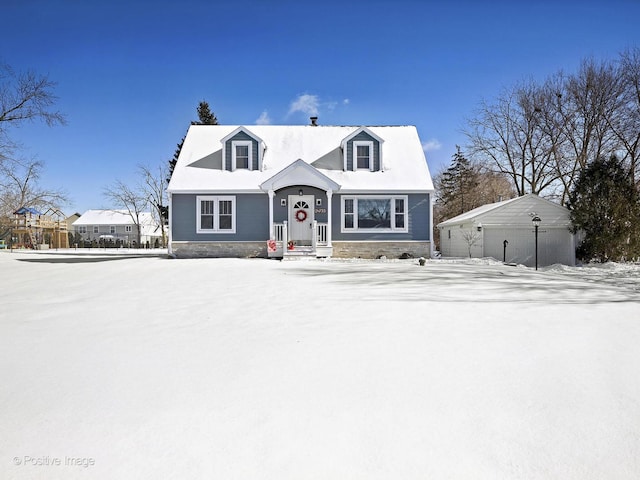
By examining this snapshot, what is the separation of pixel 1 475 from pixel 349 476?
76.2 inches

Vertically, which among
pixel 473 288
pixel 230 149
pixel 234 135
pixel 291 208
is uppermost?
pixel 234 135

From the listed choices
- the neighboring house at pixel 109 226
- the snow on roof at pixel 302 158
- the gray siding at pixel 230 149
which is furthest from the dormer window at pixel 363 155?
the neighboring house at pixel 109 226

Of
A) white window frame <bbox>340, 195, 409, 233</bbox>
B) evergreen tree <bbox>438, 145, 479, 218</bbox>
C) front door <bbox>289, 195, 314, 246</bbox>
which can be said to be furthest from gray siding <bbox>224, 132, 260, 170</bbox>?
evergreen tree <bbox>438, 145, 479, 218</bbox>

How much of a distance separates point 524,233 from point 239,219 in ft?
43.3

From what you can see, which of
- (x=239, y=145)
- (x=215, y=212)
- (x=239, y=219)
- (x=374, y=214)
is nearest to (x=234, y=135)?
(x=239, y=145)

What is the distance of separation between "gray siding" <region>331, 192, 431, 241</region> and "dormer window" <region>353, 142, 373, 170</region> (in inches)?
77.6

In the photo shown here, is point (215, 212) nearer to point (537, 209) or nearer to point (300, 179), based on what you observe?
point (300, 179)

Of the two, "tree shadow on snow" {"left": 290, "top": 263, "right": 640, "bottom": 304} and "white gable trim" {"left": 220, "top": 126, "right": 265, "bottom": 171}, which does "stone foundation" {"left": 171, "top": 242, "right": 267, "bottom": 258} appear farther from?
"tree shadow on snow" {"left": 290, "top": 263, "right": 640, "bottom": 304}

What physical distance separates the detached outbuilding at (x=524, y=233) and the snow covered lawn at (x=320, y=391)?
14.0 meters

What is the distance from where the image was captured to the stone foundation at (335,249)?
60.7ft

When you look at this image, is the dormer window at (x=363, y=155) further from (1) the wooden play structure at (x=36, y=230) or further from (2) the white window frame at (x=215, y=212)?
(1) the wooden play structure at (x=36, y=230)

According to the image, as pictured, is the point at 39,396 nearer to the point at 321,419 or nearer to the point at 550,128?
the point at 321,419

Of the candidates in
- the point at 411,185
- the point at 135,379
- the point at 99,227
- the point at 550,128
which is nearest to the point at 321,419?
the point at 135,379

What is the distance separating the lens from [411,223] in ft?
62.0
